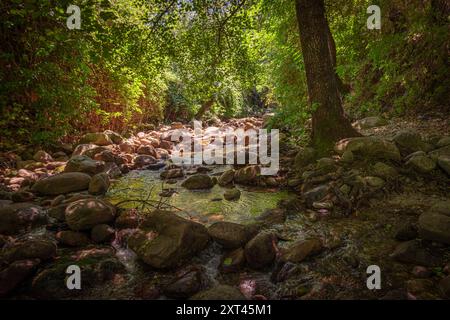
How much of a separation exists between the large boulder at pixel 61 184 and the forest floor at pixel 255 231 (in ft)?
0.06

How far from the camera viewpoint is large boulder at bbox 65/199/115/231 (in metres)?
3.39

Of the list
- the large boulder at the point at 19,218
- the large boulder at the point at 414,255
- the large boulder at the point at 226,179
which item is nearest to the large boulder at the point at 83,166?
the large boulder at the point at 19,218

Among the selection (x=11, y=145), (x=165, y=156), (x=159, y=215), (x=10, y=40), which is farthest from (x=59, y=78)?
(x=159, y=215)

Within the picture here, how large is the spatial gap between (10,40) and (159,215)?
635cm

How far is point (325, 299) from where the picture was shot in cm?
225

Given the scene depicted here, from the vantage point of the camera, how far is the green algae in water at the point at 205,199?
4176mm

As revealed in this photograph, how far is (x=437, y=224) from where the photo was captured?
263 centimetres

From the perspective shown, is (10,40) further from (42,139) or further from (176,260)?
(176,260)

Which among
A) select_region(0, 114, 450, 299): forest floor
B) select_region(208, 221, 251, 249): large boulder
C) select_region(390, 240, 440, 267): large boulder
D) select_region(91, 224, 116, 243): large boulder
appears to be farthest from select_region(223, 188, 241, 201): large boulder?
select_region(390, 240, 440, 267): large boulder

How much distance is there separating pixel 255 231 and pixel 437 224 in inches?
71.7

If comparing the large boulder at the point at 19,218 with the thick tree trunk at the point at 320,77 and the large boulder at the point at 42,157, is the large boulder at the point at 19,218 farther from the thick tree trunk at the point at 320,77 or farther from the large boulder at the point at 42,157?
the thick tree trunk at the point at 320,77

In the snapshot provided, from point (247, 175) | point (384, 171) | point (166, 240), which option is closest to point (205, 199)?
point (247, 175)

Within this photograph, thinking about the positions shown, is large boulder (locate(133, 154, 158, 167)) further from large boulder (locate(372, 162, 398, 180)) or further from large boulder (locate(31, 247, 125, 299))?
large boulder (locate(372, 162, 398, 180))

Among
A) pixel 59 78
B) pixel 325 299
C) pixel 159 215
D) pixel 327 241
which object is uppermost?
pixel 59 78
